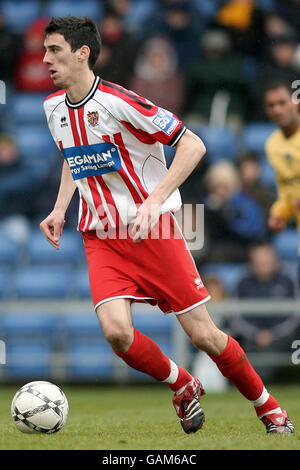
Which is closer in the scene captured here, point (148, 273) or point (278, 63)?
point (148, 273)

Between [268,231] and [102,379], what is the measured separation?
2450 millimetres

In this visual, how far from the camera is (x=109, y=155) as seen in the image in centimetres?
516

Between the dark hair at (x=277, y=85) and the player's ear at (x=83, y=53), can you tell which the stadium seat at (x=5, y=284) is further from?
the player's ear at (x=83, y=53)

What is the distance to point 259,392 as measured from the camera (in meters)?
5.18

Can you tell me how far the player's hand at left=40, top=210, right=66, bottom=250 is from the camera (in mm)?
5359

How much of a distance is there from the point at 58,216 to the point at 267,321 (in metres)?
4.49

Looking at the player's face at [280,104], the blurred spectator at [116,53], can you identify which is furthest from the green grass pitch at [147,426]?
the blurred spectator at [116,53]

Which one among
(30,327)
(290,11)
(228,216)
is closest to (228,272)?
(228,216)

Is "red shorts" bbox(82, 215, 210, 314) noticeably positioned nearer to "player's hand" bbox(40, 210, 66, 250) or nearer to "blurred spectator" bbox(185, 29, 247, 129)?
"player's hand" bbox(40, 210, 66, 250)

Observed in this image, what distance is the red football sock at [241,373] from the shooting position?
5.15 meters

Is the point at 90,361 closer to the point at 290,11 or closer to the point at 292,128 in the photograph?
the point at 292,128

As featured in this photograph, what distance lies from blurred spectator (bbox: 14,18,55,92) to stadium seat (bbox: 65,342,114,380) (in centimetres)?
460

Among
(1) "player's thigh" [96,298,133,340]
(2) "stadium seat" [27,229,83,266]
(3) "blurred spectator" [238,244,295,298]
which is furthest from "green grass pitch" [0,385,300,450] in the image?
(2) "stadium seat" [27,229,83,266]

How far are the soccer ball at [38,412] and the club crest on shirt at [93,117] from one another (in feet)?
5.07
